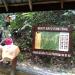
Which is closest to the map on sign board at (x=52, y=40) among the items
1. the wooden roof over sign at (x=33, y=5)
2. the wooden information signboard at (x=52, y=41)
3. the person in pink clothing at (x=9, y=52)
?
the wooden information signboard at (x=52, y=41)

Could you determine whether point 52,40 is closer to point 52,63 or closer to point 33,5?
point 52,63

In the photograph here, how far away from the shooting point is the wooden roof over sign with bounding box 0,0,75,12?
566 cm

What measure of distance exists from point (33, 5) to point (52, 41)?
66.3 inches

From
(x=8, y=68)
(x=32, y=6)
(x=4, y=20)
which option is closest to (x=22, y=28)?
(x=4, y=20)

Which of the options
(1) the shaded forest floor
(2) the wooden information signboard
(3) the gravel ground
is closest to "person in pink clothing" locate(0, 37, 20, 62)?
(2) the wooden information signboard

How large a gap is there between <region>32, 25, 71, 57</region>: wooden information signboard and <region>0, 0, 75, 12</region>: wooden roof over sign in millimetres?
990

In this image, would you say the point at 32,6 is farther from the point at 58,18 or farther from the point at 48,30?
the point at 58,18

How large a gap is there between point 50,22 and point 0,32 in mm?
1921

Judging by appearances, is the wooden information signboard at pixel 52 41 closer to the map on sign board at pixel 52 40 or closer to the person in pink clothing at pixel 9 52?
the map on sign board at pixel 52 40

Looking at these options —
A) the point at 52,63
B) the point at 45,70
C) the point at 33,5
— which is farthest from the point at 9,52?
the point at 52,63

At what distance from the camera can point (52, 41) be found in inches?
291

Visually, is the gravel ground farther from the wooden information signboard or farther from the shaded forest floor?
the wooden information signboard

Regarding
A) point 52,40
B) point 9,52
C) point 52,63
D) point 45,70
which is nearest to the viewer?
point 9,52

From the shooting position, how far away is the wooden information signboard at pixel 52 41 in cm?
679
